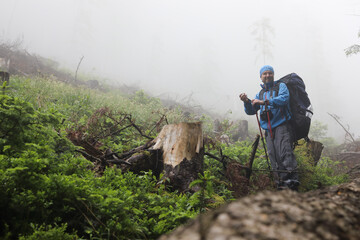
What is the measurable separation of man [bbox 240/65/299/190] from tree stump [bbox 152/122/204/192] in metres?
1.72

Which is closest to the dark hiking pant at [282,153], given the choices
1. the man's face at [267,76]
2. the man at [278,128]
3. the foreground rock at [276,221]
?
the man at [278,128]

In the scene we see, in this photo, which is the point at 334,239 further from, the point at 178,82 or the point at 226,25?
the point at 226,25

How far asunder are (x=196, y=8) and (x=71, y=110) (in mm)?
166912

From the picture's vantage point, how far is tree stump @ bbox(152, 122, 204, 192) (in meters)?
3.65

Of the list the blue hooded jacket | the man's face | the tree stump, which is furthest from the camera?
the man's face

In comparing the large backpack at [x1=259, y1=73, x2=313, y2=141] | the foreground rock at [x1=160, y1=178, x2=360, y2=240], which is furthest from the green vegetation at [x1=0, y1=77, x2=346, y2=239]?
the large backpack at [x1=259, y1=73, x2=313, y2=141]

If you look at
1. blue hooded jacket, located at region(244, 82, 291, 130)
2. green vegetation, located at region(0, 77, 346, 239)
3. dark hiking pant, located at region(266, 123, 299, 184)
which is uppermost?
blue hooded jacket, located at region(244, 82, 291, 130)

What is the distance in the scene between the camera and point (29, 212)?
1.61 metres

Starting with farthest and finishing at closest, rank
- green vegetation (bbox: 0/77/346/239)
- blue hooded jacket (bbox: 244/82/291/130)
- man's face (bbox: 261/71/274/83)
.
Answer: man's face (bbox: 261/71/274/83), blue hooded jacket (bbox: 244/82/291/130), green vegetation (bbox: 0/77/346/239)

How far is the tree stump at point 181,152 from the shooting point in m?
3.65

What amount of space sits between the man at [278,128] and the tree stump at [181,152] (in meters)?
1.72

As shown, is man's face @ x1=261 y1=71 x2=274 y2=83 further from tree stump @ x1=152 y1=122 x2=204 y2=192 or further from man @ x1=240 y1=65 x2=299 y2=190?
tree stump @ x1=152 y1=122 x2=204 y2=192

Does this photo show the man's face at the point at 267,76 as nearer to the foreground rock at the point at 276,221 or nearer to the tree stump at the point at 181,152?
the tree stump at the point at 181,152

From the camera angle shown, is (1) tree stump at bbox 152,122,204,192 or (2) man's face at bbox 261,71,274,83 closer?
(1) tree stump at bbox 152,122,204,192
